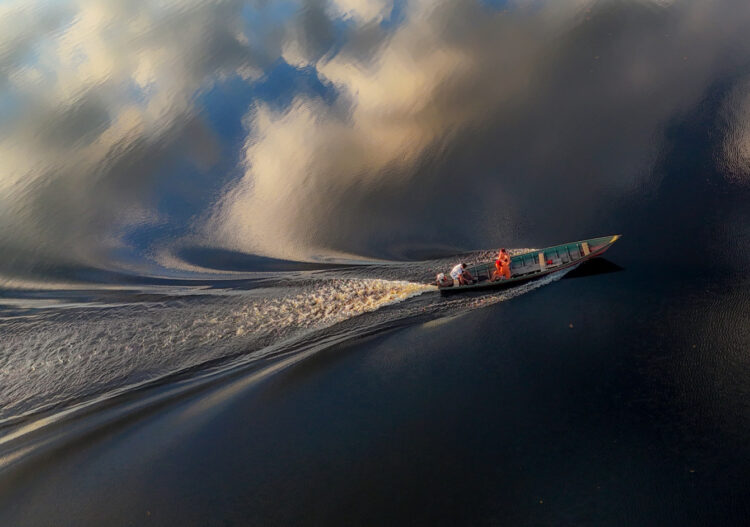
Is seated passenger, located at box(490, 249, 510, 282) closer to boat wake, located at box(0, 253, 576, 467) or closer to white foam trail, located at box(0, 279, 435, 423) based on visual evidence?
boat wake, located at box(0, 253, 576, 467)

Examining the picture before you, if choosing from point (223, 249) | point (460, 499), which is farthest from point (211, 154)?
point (460, 499)

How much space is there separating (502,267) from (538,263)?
127 cm

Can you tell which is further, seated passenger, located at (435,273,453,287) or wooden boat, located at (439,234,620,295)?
seated passenger, located at (435,273,453,287)

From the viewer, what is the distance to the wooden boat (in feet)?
57.3

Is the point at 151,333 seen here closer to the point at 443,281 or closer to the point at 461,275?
the point at 443,281

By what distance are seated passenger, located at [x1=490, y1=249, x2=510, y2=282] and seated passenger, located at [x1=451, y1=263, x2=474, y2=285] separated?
2.68 feet

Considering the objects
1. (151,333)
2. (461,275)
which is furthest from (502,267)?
(151,333)

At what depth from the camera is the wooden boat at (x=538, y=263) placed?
17469mm

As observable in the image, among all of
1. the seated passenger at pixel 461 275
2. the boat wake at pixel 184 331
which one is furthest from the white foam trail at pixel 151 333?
the seated passenger at pixel 461 275

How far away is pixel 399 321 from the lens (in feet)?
57.1

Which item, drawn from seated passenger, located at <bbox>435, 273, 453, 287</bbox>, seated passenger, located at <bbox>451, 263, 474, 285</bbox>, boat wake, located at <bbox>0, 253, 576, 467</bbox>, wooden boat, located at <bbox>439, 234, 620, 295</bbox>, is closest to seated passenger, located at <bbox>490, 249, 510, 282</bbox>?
wooden boat, located at <bbox>439, 234, 620, 295</bbox>

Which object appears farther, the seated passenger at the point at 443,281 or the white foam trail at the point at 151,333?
the seated passenger at the point at 443,281

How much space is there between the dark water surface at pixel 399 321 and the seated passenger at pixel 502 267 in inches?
28.7

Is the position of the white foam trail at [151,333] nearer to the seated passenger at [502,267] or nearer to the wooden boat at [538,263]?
the wooden boat at [538,263]
